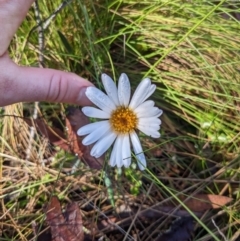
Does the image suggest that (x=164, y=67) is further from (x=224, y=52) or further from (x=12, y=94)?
(x=12, y=94)

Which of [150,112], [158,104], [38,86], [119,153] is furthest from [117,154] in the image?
[158,104]

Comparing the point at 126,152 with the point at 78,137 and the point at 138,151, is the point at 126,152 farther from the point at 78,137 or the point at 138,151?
the point at 78,137

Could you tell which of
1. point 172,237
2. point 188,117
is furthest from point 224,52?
point 172,237

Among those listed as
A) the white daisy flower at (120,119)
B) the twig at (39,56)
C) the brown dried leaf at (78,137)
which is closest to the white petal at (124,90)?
the white daisy flower at (120,119)

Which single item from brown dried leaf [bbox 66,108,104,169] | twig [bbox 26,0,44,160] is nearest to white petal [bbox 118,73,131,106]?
brown dried leaf [bbox 66,108,104,169]

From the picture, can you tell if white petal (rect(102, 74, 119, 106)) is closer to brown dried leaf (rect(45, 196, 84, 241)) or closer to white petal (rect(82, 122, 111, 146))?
white petal (rect(82, 122, 111, 146))

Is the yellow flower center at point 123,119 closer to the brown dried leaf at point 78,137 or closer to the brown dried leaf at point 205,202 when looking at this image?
the brown dried leaf at point 78,137
